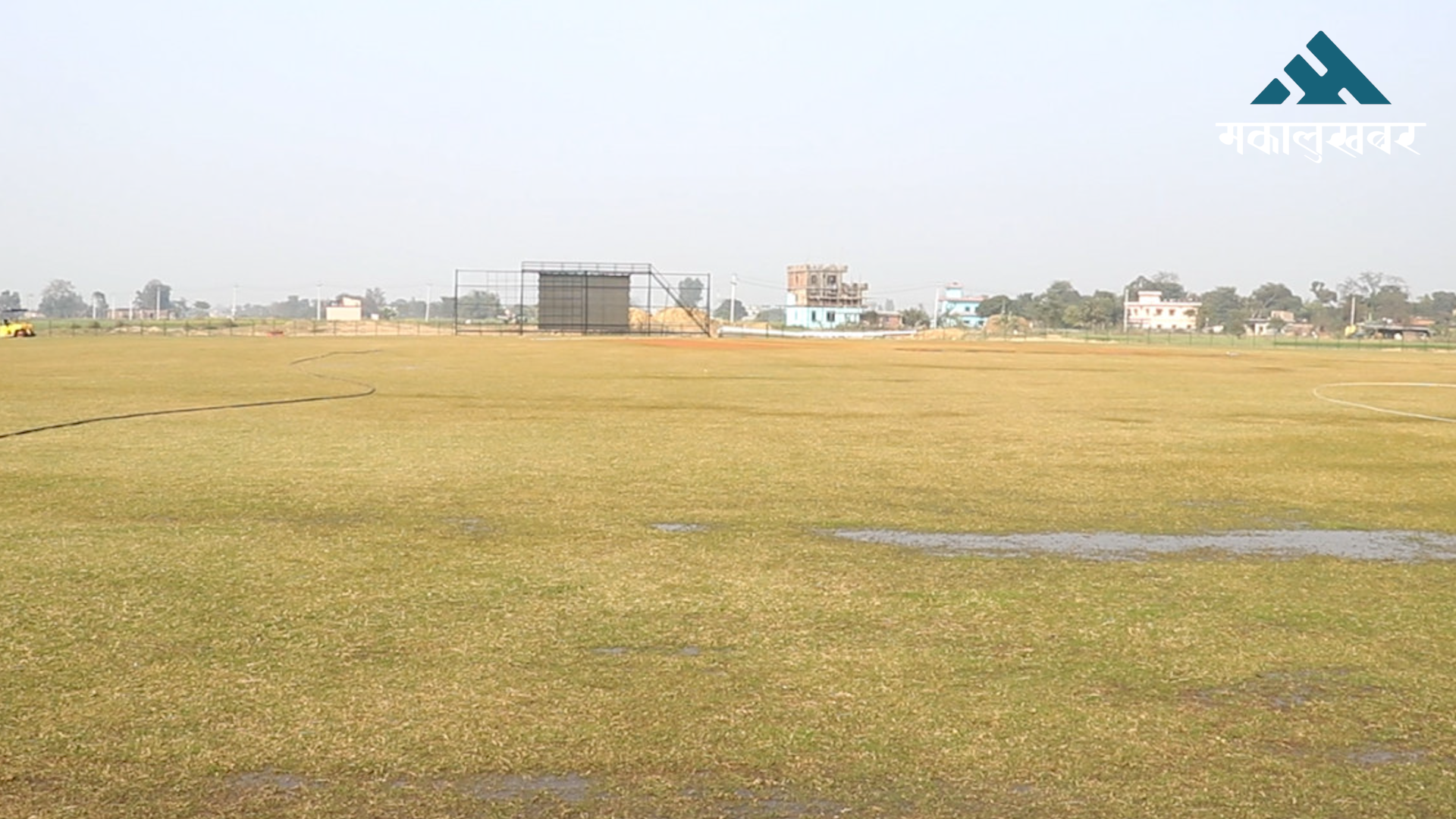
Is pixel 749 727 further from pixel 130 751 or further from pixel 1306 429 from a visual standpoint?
pixel 1306 429

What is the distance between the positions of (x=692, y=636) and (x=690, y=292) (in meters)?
86.4

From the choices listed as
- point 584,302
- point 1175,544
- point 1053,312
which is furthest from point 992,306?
point 1175,544

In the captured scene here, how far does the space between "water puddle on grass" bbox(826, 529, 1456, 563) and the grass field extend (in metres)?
0.23

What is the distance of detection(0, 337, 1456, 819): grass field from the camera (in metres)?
4.11

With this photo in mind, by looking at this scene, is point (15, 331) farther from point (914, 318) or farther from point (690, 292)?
point (914, 318)

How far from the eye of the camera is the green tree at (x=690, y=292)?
89.4 metres

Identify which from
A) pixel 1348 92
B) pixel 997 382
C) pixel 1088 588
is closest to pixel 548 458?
pixel 1088 588

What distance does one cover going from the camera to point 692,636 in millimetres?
5887

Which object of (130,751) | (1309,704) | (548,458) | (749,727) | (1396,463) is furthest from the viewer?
(1396,463)

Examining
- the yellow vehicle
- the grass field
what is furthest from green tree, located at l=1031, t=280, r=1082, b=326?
the grass field

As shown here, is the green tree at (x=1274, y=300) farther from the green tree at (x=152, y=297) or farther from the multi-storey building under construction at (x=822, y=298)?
the green tree at (x=152, y=297)

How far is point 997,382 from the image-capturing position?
29.6 meters

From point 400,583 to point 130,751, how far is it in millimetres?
2673

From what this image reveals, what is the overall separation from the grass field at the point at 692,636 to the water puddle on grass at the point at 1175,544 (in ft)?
0.76
